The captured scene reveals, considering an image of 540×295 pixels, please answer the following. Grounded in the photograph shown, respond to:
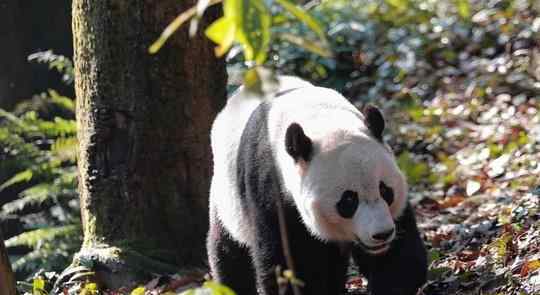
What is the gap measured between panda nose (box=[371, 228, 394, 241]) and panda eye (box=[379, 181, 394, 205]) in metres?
0.31

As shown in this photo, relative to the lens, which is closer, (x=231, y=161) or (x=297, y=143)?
(x=297, y=143)

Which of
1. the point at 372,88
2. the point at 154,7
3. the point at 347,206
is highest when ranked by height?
the point at 154,7

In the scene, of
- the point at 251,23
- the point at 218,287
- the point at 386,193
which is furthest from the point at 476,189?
the point at 251,23

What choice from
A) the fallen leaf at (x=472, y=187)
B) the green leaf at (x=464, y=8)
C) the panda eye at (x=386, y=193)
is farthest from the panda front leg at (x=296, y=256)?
the green leaf at (x=464, y=8)

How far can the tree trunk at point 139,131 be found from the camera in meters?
6.07

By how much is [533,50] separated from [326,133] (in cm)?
735

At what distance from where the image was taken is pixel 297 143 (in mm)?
4656

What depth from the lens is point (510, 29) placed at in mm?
12320

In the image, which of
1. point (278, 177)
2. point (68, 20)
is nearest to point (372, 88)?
point (68, 20)

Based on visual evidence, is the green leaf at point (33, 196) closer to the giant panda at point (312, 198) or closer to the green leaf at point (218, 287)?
the giant panda at point (312, 198)

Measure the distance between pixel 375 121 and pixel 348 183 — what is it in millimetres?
480

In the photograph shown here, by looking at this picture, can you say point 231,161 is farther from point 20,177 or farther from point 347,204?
point 20,177

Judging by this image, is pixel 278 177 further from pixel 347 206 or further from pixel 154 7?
pixel 154 7

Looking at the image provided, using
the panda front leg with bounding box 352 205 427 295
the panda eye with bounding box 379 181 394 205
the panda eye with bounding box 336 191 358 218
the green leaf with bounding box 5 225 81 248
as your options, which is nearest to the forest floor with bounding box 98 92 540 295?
the panda front leg with bounding box 352 205 427 295
